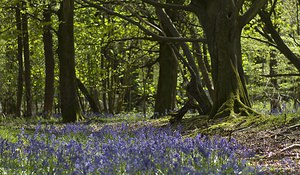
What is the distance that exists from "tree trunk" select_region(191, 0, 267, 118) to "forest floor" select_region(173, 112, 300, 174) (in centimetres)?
63

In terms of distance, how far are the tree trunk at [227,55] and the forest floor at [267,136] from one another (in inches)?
24.7

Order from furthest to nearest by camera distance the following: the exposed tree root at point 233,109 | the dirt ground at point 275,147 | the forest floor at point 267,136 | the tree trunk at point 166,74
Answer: the tree trunk at point 166,74
the exposed tree root at point 233,109
the forest floor at point 267,136
the dirt ground at point 275,147

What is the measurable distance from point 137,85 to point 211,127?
24625 mm

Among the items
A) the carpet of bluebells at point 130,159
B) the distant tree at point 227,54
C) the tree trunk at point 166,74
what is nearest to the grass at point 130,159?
the carpet of bluebells at point 130,159

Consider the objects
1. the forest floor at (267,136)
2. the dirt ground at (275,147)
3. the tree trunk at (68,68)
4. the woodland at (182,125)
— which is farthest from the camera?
the tree trunk at (68,68)

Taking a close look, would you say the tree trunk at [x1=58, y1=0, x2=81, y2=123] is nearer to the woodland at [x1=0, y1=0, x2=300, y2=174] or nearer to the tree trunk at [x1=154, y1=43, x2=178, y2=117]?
the woodland at [x1=0, y1=0, x2=300, y2=174]

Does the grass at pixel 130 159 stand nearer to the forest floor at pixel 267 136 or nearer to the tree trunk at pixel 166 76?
the forest floor at pixel 267 136

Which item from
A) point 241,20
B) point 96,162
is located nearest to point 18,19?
point 241,20

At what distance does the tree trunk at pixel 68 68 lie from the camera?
52.2 ft

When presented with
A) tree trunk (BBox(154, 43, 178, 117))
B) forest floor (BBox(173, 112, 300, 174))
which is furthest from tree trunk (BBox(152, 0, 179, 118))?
forest floor (BBox(173, 112, 300, 174))

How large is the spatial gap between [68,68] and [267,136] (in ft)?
31.4

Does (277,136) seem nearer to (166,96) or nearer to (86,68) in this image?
(166,96)

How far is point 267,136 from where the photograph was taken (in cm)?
785

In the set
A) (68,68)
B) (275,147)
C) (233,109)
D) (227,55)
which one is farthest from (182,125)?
(68,68)
